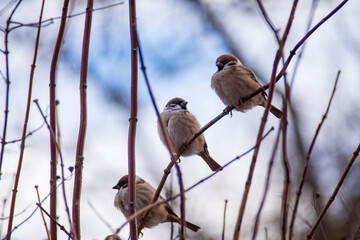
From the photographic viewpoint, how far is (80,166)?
5.82ft

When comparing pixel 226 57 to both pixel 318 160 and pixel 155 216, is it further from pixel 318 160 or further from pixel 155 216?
pixel 318 160

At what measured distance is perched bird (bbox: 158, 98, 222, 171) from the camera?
4223 mm

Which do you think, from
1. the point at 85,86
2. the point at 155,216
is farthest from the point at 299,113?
the point at 85,86

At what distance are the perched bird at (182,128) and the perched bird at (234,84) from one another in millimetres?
372

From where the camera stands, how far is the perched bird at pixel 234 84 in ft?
13.3

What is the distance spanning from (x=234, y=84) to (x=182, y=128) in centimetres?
61

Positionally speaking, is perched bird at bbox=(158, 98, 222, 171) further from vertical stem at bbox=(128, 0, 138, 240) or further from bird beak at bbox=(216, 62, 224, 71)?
vertical stem at bbox=(128, 0, 138, 240)

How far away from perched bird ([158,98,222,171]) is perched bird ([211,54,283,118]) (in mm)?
372

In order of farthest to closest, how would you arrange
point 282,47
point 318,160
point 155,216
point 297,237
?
point 318,160
point 297,237
point 155,216
point 282,47

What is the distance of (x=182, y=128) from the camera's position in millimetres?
4250

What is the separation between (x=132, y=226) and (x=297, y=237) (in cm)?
588

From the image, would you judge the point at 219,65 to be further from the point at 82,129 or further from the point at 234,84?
the point at 82,129

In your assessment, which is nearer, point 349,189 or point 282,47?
point 282,47

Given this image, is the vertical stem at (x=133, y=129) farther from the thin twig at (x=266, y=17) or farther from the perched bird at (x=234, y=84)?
the perched bird at (x=234, y=84)
